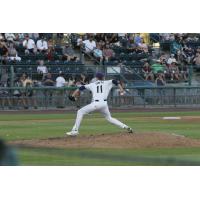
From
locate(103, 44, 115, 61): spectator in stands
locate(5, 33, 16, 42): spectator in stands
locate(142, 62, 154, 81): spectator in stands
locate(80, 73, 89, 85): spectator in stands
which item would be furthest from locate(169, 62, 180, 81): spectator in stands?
locate(5, 33, 16, 42): spectator in stands

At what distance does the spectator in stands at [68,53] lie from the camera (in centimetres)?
3199

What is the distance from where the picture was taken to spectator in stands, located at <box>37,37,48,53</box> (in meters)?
31.5

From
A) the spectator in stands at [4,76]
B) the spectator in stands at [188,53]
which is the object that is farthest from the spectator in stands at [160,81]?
the spectator in stands at [4,76]

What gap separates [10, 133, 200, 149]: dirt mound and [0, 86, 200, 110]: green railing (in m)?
12.7

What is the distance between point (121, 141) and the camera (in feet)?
51.2

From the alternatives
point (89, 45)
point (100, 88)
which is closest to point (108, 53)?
point (89, 45)

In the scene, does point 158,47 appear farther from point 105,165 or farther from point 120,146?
point 105,165

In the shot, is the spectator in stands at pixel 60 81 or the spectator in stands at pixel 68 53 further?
the spectator in stands at pixel 68 53

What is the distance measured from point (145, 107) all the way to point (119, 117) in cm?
482

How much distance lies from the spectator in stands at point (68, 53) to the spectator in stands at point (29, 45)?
1.53 m

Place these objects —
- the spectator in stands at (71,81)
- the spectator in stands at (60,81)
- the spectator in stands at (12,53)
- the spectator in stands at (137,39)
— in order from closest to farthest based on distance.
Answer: the spectator in stands at (60,81) < the spectator in stands at (71,81) < the spectator in stands at (12,53) < the spectator in stands at (137,39)

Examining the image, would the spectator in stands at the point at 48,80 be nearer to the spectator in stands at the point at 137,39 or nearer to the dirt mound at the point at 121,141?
the spectator in stands at the point at 137,39

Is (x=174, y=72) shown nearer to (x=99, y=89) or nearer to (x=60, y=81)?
(x=60, y=81)

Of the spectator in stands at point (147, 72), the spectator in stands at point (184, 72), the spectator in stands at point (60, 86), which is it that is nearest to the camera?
the spectator in stands at point (60, 86)
